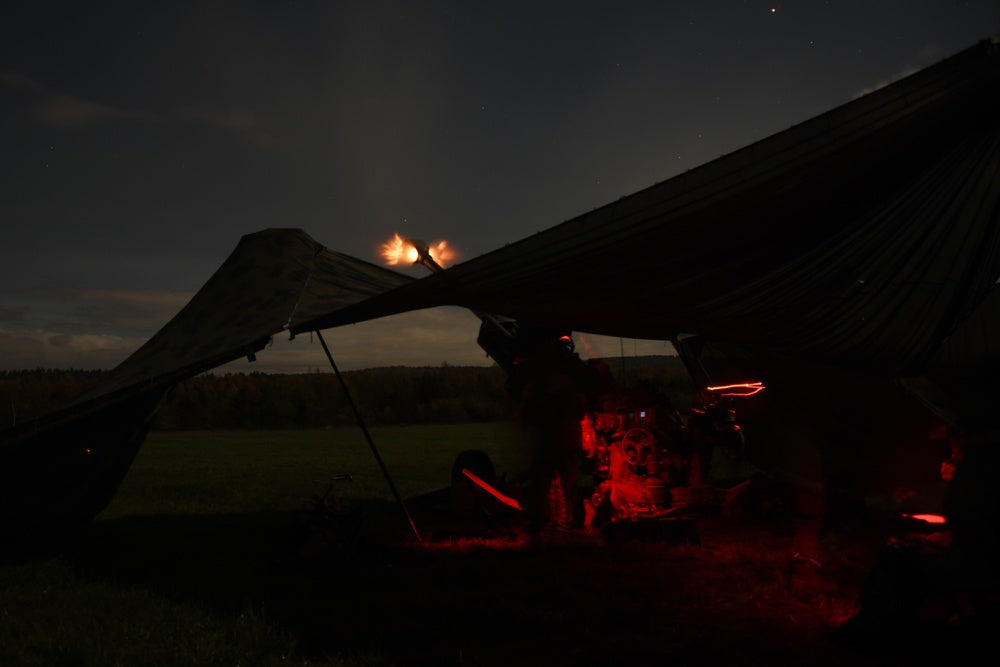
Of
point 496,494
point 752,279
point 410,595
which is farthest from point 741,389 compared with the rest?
point 410,595

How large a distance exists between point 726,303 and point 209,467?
1499cm

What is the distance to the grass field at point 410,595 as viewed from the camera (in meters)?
4.69

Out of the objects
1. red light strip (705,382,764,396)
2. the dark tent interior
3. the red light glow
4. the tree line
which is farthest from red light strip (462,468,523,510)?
the tree line

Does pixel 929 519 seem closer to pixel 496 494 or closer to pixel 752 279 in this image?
pixel 752 279

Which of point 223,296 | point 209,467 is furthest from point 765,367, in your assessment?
point 209,467

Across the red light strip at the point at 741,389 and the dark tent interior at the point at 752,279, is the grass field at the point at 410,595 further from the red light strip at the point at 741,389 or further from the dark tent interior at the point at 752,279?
the red light strip at the point at 741,389

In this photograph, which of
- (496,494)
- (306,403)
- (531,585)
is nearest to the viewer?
(531,585)

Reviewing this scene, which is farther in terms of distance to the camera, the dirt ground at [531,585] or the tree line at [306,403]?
the tree line at [306,403]

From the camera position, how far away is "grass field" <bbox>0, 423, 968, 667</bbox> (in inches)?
185

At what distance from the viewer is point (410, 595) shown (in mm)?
5945

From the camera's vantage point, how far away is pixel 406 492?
12.4 m

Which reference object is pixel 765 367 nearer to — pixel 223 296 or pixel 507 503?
pixel 507 503

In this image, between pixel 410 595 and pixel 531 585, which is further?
pixel 531 585

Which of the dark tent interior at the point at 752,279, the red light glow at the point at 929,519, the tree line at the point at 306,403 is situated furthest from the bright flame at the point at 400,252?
the tree line at the point at 306,403
